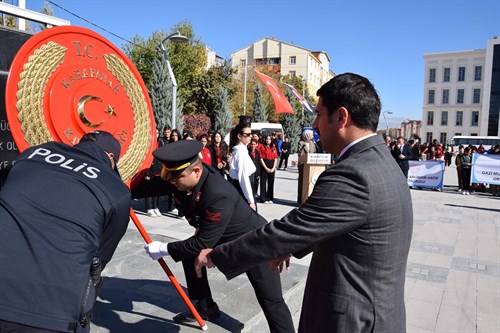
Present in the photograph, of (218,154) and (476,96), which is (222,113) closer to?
(218,154)

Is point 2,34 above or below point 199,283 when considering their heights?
above

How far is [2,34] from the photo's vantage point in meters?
3.33

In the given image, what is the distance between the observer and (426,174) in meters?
14.2

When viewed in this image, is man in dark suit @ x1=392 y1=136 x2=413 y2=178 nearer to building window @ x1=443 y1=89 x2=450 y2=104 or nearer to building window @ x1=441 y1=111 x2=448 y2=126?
building window @ x1=441 y1=111 x2=448 y2=126

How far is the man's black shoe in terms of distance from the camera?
329 cm

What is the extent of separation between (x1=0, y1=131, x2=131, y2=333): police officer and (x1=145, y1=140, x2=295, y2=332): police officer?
0.82m

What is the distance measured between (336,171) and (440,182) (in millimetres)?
14120

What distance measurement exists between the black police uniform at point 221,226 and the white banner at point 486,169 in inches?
506

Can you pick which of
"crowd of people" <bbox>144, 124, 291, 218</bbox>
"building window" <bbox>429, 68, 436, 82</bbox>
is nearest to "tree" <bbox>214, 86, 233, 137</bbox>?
"crowd of people" <bbox>144, 124, 291, 218</bbox>

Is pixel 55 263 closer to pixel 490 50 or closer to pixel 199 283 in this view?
pixel 199 283

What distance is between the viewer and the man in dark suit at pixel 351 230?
1479 mm

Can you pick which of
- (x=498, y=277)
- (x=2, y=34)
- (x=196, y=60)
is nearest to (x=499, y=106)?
(x=196, y=60)

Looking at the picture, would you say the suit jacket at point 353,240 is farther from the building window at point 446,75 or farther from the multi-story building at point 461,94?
the building window at point 446,75

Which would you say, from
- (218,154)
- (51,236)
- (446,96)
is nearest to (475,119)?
(446,96)
